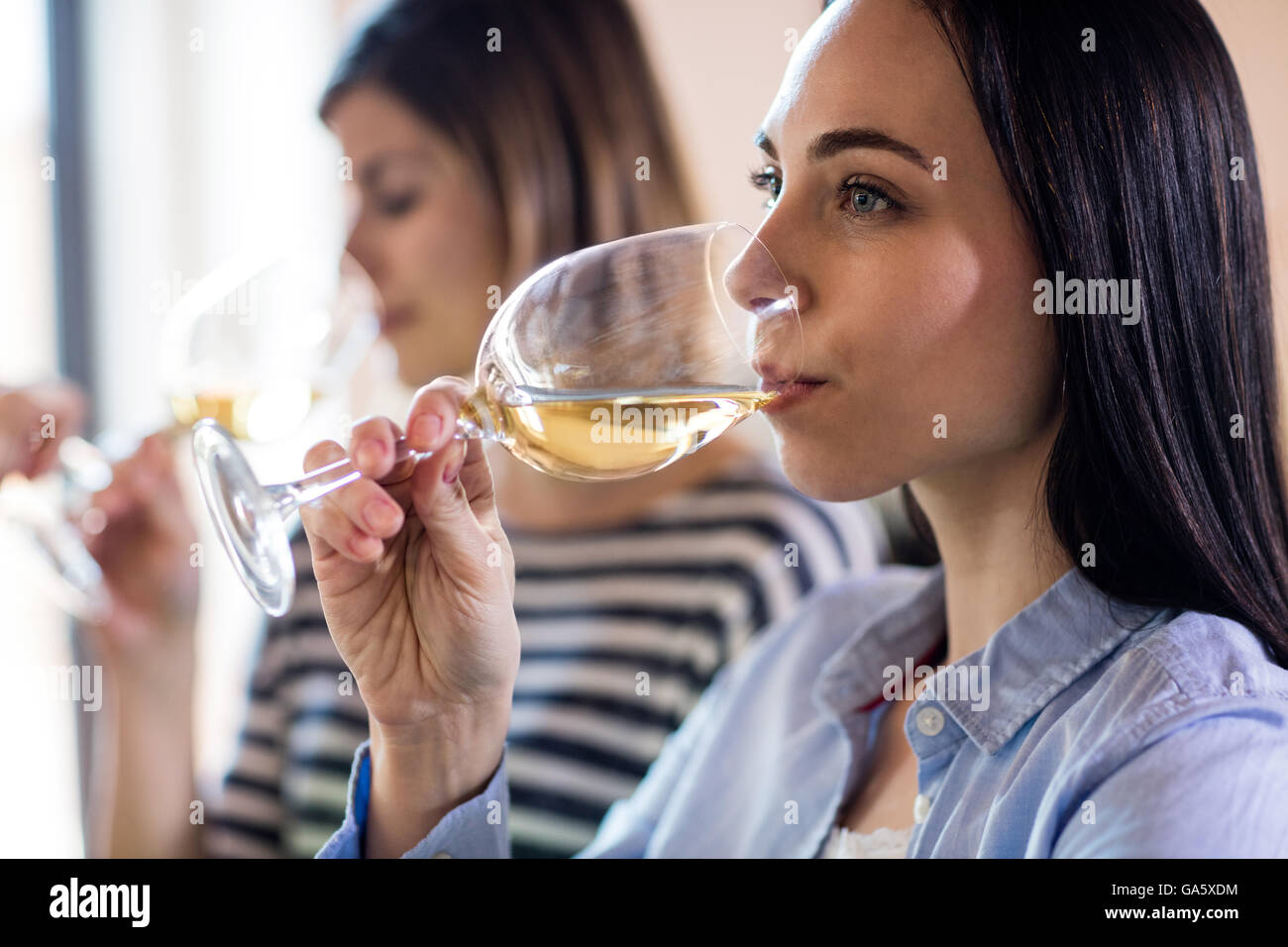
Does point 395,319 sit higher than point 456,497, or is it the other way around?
point 395,319

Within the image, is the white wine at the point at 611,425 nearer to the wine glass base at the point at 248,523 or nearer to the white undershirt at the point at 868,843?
the wine glass base at the point at 248,523

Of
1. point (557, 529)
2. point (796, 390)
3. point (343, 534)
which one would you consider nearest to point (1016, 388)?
point (796, 390)

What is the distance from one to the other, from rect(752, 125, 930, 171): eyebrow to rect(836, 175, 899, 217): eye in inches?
1.0

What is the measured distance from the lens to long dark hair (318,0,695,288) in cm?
161

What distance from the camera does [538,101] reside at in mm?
1630

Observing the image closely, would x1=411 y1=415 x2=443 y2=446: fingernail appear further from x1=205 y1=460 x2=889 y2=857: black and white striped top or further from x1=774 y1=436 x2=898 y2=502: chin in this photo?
x1=205 y1=460 x2=889 y2=857: black and white striped top

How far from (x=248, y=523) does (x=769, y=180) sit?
0.54 metres

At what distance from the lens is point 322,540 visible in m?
0.83

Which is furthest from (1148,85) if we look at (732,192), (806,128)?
(732,192)

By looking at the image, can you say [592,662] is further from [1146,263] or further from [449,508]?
[1146,263]

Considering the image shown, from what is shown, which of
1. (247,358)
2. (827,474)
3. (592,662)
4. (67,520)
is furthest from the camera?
(592,662)

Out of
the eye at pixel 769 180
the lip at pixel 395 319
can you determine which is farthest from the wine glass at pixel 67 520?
the eye at pixel 769 180

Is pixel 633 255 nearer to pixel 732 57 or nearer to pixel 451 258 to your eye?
pixel 451 258

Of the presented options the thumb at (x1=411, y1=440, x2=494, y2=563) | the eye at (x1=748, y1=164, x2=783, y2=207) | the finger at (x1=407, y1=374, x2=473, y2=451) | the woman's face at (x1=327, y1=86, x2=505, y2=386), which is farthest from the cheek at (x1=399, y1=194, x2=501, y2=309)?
the finger at (x1=407, y1=374, x2=473, y2=451)
